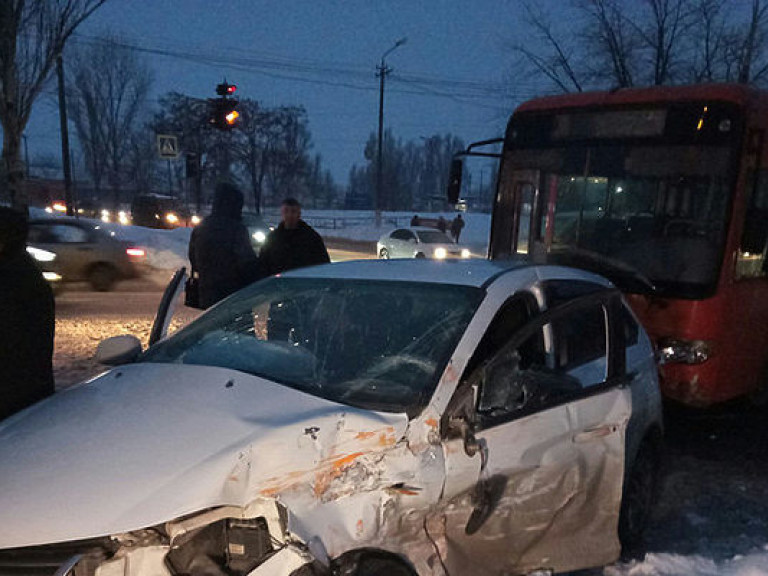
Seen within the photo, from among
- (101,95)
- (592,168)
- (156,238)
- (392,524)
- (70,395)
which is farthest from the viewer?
(101,95)

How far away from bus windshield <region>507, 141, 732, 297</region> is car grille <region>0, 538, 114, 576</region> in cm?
487

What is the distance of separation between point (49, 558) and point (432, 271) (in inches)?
85.2

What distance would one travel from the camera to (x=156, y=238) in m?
19.9

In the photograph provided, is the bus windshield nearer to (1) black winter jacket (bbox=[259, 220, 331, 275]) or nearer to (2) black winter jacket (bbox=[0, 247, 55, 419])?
(1) black winter jacket (bbox=[259, 220, 331, 275])

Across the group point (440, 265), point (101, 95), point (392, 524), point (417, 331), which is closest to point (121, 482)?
point (392, 524)

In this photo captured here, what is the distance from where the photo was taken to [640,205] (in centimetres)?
615

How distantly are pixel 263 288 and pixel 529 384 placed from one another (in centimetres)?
167

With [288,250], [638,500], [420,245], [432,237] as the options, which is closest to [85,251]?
[288,250]

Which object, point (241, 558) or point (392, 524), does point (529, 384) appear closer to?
point (392, 524)

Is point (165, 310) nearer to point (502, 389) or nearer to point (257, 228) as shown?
point (502, 389)

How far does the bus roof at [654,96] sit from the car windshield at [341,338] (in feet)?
12.4

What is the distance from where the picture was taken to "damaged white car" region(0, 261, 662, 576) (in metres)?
2.15

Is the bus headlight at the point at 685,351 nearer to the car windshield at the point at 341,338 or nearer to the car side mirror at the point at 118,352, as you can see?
the car windshield at the point at 341,338

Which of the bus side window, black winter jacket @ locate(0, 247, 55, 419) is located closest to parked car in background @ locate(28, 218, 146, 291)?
black winter jacket @ locate(0, 247, 55, 419)
